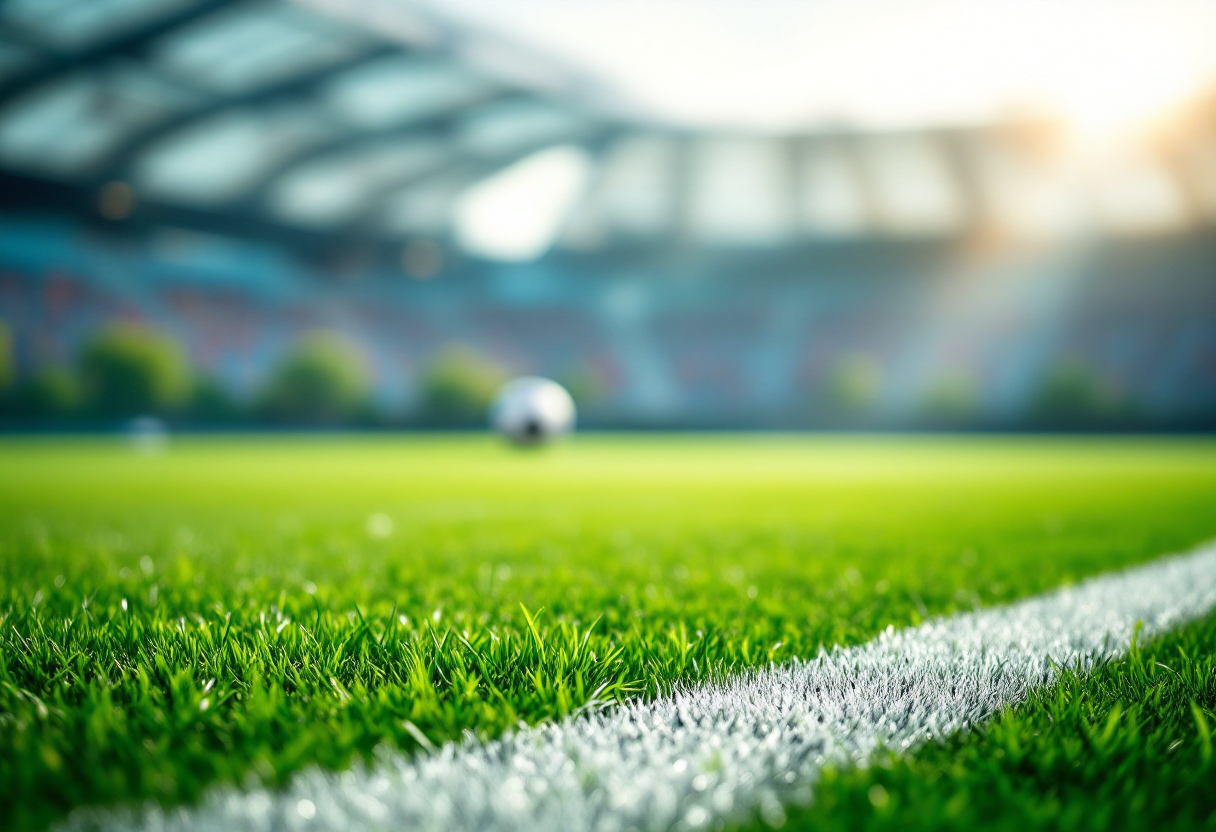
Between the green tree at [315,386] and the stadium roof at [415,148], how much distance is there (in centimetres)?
821

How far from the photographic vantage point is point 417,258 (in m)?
43.5

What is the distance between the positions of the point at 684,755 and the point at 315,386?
3212 cm

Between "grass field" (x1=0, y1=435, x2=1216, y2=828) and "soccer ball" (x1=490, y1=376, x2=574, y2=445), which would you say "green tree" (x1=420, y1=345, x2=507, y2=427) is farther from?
"grass field" (x1=0, y1=435, x2=1216, y2=828)

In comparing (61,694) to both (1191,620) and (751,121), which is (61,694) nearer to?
(1191,620)

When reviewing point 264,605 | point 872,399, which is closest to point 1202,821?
point 264,605

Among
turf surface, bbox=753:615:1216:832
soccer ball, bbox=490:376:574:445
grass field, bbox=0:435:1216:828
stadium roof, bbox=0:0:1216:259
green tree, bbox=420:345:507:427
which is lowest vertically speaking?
green tree, bbox=420:345:507:427

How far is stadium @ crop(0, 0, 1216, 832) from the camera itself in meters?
1.13

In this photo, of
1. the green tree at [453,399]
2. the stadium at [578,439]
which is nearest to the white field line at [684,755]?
the stadium at [578,439]

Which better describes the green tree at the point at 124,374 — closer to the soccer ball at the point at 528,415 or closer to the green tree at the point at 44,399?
the green tree at the point at 44,399

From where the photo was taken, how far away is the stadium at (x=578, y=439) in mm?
1126

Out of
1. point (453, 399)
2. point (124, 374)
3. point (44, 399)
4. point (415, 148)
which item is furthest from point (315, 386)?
point (415, 148)

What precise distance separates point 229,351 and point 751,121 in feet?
86.8

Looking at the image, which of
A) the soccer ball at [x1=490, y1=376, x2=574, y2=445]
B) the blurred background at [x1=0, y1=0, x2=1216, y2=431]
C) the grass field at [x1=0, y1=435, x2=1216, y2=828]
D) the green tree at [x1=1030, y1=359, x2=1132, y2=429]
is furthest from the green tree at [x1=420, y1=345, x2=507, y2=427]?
the grass field at [x1=0, y1=435, x2=1216, y2=828]

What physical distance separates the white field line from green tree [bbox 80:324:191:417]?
3129 centimetres
